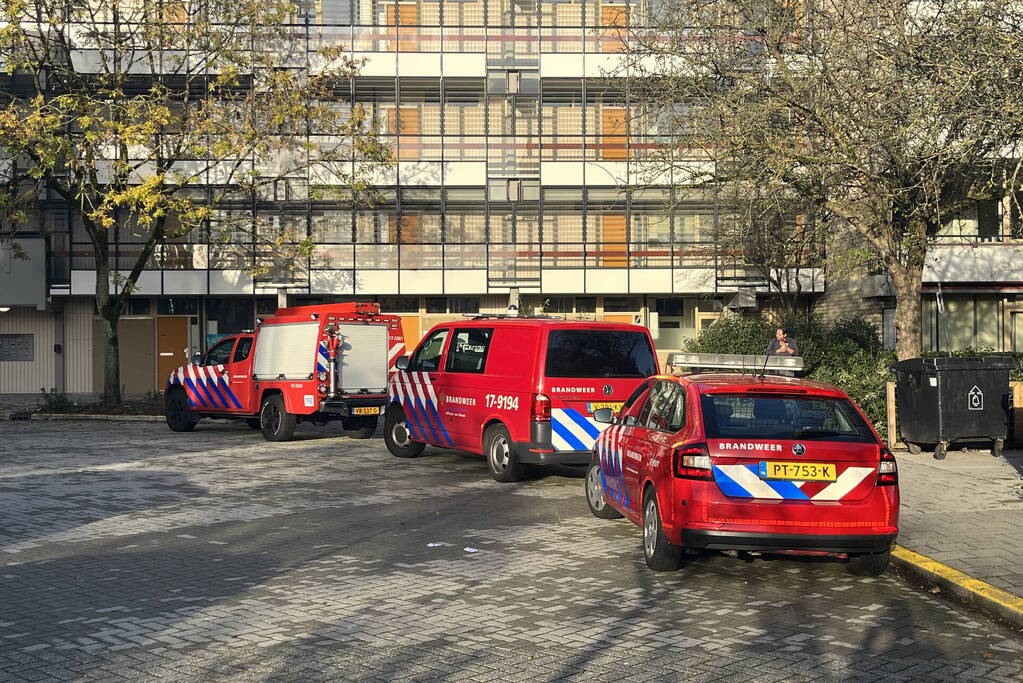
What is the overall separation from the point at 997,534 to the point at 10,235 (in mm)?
30848

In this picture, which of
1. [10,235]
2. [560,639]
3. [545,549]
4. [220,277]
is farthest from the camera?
[220,277]

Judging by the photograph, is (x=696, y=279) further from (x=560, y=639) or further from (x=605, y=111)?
(x=560, y=639)

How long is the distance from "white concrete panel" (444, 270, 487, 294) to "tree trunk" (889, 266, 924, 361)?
2065cm

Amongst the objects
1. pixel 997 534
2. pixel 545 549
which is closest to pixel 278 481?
pixel 545 549

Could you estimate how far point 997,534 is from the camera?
1020 cm

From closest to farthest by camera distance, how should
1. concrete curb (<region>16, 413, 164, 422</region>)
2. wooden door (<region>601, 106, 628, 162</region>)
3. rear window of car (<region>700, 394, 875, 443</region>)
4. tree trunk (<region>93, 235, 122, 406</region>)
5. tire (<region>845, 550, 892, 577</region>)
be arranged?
rear window of car (<region>700, 394, 875, 443</region>) < tire (<region>845, 550, 892, 577</region>) < concrete curb (<region>16, 413, 164, 422</region>) < tree trunk (<region>93, 235, 122, 406</region>) < wooden door (<region>601, 106, 628, 162</region>)

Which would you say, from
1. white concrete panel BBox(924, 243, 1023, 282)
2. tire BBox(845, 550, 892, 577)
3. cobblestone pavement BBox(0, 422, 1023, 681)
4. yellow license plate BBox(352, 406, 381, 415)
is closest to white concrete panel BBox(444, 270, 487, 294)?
white concrete panel BBox(924, 243, 1023, 282)

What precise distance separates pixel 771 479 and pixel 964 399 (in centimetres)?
903

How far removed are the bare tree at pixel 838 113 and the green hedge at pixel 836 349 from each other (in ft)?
3.58

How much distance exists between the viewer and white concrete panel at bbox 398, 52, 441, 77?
3956cm

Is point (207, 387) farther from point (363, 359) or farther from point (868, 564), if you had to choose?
point (868, 564)

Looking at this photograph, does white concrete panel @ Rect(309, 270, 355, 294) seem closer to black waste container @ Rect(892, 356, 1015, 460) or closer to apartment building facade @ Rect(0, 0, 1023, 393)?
apartment building facade @ Rect(0, 0, 1023, 393)

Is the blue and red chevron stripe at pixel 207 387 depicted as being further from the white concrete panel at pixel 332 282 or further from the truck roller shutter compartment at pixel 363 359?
the white concrete panel at pixel 332 282

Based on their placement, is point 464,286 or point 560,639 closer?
point 560,639
